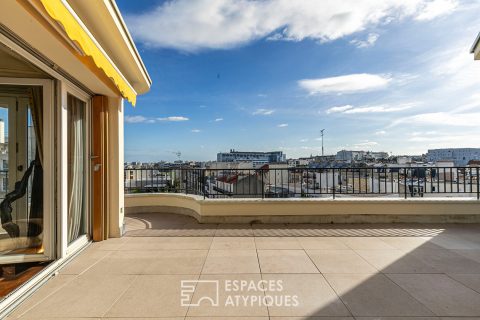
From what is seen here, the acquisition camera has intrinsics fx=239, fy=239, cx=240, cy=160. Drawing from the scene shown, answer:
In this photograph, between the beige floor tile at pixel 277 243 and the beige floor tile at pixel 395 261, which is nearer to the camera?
the beige floor tile at pixel 395 261

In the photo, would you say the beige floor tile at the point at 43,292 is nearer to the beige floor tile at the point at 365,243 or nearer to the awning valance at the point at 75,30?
the awning valance at the point at 75,30

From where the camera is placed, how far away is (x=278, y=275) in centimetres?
275

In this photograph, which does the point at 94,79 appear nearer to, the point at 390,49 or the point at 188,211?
the point at 188,211

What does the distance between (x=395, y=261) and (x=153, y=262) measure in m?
3.20

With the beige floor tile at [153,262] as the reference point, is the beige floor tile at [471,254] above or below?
below

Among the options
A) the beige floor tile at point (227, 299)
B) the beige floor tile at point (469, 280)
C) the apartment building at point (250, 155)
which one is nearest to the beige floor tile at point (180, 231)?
the beige floor tile at point (227, 299)

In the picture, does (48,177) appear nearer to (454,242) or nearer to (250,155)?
(454,242)

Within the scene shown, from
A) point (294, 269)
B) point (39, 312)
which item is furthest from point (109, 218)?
point (294, 269)

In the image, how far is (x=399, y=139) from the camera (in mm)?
21000

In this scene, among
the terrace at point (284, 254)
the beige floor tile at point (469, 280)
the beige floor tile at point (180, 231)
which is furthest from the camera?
the beige floor tile at point (180, 231)

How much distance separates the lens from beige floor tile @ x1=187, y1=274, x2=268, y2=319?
2.06 m

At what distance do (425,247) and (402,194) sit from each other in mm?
2079

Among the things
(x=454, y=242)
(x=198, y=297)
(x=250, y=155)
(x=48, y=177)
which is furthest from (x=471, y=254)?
A: (x=250, y=155)

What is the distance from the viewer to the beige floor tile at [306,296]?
2061 mm
